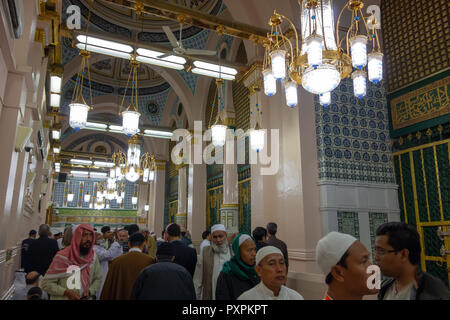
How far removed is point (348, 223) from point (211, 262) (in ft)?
7.92

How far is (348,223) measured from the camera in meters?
4.75

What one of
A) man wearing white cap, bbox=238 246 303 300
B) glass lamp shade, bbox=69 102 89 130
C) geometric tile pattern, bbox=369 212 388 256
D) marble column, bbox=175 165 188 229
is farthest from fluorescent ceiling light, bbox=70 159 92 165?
man wearing white cap, bbox=238 246 303 300

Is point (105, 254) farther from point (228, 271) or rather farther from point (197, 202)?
point (197, 202)

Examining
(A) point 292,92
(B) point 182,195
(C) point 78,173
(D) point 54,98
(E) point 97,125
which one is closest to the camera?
(A) point 292,92

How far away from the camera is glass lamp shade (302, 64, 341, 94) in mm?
2924

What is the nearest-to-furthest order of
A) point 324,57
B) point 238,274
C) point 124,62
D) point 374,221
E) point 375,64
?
point 238,274 → point 324,57 → point 375,64 → point 374,221 → point 124,62

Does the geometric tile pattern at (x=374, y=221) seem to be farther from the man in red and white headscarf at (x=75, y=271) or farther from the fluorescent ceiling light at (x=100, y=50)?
the fluorescent ceiling light at (x=100, y=50)

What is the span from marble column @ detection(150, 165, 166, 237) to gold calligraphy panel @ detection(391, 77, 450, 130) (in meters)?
9.12

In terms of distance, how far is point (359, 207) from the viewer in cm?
484

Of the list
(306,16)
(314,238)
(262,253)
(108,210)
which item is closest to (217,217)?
(314,238)

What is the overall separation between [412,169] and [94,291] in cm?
479

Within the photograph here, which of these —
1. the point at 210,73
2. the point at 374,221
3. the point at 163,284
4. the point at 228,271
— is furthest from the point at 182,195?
the point at 163,284

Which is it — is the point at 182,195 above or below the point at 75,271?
above

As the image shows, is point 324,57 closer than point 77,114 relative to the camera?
Yes
